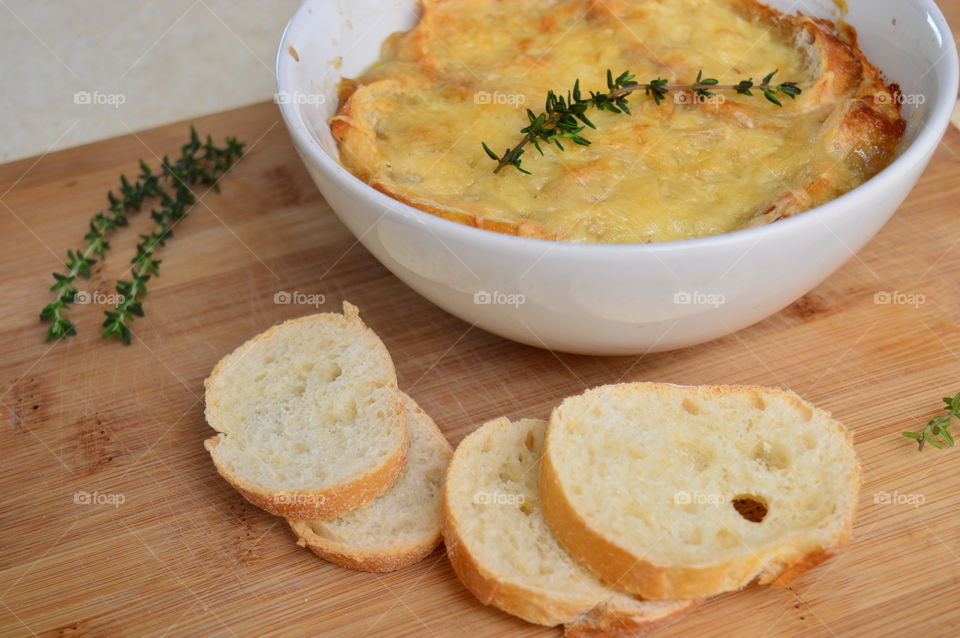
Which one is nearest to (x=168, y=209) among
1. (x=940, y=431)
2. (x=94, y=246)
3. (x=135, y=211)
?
(x=135, y=211)

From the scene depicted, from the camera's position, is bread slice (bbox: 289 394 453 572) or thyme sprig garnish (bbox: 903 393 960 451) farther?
thyme sprig garnish (bbox: 903 393 960 451)

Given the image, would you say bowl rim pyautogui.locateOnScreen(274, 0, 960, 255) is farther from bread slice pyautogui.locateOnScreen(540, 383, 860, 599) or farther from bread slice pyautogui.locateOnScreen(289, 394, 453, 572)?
bread slice pyautogui.locateOnScreen(289, 394, 453, 572)

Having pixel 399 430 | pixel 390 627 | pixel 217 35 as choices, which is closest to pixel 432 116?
pixel 399 430

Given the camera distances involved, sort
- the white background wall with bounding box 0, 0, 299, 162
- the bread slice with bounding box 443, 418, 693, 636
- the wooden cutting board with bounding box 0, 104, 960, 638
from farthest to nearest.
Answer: the white background wall with bounding box 0, 0, 299, 162
the wooden cutting board with bounding box 0, 104, 960, 638
the bread slice with bounding box 443, 418, 693, 636

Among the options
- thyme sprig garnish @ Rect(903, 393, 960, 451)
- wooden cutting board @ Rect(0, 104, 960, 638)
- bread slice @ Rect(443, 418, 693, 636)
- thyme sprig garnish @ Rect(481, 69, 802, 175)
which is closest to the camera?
bread slice @ Rect(443, 418, 693, 636)

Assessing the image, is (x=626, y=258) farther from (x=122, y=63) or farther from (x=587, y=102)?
(x=122, y=63)

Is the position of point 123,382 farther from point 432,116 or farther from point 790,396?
point 790,396

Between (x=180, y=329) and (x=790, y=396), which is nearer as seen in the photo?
(x=790, y=396)

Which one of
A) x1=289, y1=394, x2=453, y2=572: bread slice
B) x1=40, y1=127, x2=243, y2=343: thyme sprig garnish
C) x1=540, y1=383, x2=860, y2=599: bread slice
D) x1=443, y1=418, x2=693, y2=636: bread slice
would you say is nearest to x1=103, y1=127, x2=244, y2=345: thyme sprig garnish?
x1=40, y1=127, x2=243, y2=343: thyme sprig garnish
